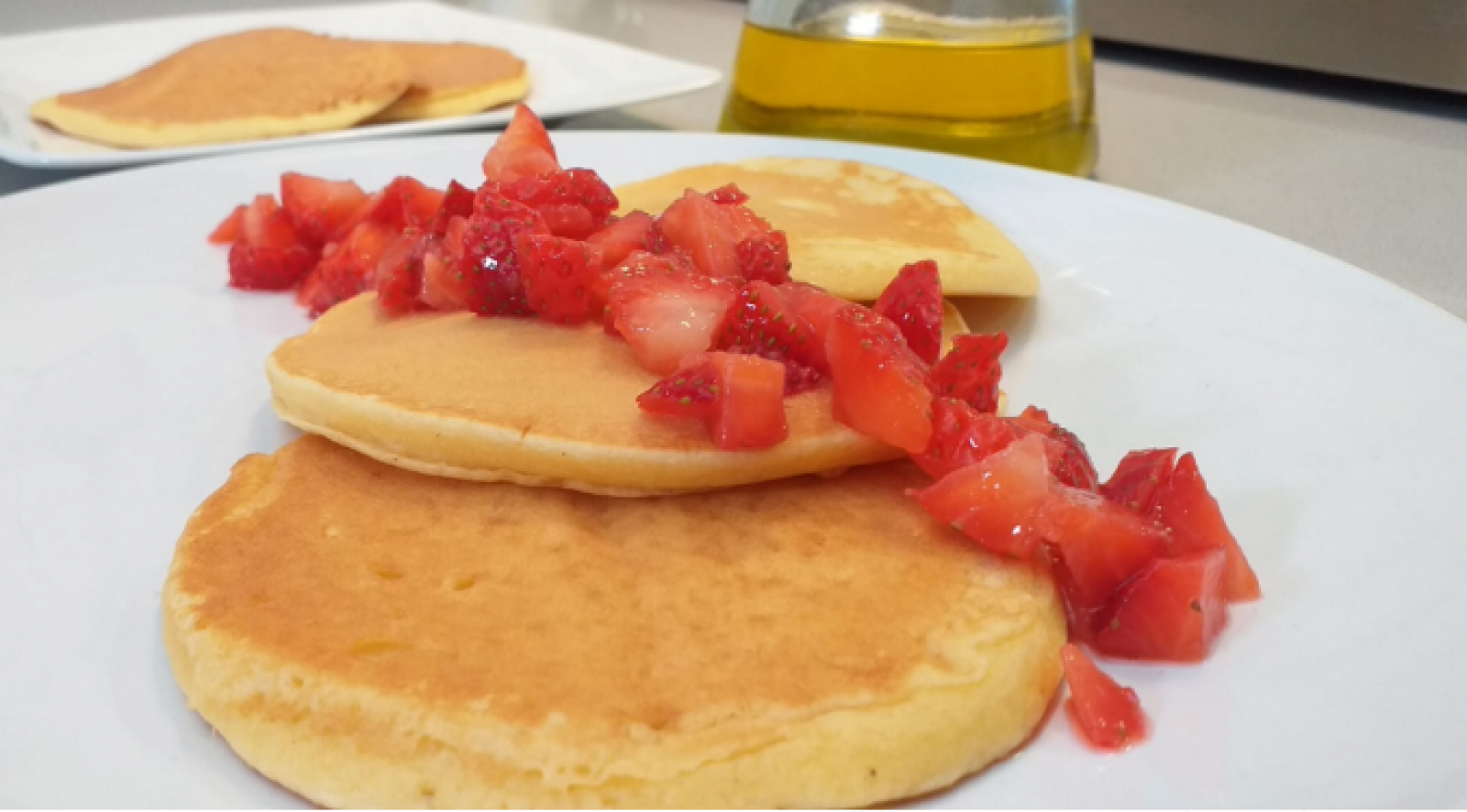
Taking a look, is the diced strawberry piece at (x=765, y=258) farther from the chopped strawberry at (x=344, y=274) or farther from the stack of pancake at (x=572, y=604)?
the chopped strawberry at (x=344, y=274)

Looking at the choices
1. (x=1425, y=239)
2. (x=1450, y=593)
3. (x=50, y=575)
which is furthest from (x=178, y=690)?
(x=1425, y=239)

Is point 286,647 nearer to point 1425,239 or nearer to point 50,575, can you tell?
point 50,575

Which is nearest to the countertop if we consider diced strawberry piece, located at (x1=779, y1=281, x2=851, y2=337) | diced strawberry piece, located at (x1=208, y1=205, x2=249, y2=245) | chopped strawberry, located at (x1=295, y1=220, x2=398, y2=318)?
diced strawberry piece, located at (x1=208, y1=205, x2=249, y2=245)

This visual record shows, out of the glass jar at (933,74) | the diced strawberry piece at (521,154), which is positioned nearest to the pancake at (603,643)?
the diced strawberry piece at (521,154)

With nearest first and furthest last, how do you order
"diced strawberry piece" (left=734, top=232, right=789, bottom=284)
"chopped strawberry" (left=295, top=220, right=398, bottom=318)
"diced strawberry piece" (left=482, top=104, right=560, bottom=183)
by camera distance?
"diced strawberry piece" (left=734, top=232, right=789, bottom=284) < "diced strawberry piece" (left=482, top=104, right=560, bottom=183) < "chopped strawberry" (left=295, top=220, right=398, bottom=318)

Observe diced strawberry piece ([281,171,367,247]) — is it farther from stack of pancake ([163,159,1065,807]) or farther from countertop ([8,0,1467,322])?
countertop ([8,0,1467,322])

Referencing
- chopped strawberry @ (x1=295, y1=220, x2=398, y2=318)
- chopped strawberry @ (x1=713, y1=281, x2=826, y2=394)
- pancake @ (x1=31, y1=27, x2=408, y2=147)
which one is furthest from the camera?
pancake @ (x1=31, y1=27, x2=408, y2=147)
